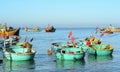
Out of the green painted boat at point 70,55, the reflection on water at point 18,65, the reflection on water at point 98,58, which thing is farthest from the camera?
the reflection on water at point 98,58

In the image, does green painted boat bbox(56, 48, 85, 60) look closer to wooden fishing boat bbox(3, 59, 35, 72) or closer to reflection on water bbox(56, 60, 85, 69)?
reflection on water bbox(56, 60, 85, 69)

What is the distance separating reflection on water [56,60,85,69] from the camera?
34.0m

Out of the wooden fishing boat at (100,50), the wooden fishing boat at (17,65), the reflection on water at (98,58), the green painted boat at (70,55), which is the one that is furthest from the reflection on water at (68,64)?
the wooden fishing boat at (100,50)

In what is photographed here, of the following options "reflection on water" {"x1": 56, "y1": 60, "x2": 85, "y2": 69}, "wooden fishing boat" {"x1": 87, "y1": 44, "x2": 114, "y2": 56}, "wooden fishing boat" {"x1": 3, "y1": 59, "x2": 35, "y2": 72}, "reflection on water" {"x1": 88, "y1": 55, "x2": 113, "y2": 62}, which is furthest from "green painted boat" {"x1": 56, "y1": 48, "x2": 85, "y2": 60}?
"wooden fishing boat" {"x1": 87, "y1": 44, "x2": 114, "y2": 56}

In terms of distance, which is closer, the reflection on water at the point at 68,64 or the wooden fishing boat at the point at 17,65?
the wooden fishing boat at the point at 17,65

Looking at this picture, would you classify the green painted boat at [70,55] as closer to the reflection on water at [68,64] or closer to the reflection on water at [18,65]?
the reflection on water at [68,64]

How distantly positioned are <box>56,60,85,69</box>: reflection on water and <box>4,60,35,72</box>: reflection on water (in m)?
3.04

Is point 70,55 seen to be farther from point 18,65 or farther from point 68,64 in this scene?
point 18,65

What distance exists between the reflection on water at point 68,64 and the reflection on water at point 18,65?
9.96ft

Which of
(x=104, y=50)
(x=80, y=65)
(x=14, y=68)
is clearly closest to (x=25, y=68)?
(x=14, y=68)

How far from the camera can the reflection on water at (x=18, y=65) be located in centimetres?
3262

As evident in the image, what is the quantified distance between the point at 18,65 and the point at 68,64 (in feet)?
18.6

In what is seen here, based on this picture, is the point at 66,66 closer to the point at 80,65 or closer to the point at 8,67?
the point at 80,65

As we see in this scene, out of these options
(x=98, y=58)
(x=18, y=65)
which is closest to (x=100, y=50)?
(x=98, y=58)
